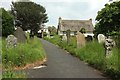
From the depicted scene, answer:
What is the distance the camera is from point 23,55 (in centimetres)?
1580

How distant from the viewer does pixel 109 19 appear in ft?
94.1

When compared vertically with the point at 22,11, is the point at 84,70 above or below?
below

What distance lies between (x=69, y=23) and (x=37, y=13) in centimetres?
2069

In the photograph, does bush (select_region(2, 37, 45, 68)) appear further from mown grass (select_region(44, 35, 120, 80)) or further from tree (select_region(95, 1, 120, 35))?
tree (select_region(95, 1, 120, 35))

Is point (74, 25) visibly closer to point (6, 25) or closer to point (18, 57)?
point (6, 25)

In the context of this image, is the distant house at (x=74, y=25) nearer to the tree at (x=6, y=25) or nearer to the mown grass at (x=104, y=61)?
the tree at (x=6, y=25)

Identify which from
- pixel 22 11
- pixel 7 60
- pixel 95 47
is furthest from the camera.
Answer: pixel 22 11

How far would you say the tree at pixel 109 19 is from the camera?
27.8 m

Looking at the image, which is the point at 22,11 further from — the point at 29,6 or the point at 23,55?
the point at 23,55

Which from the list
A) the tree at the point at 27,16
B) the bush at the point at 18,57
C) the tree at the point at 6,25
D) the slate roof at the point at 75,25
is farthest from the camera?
the slate roof at the point at 75,25

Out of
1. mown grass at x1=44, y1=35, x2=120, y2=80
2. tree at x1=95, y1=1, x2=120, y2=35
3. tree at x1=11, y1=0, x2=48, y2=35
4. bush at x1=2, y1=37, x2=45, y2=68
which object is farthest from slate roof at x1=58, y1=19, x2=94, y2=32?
bush at x1=2, y1=37, x2=45, y2=68

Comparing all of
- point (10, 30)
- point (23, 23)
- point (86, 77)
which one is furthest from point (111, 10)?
point (23, 23)

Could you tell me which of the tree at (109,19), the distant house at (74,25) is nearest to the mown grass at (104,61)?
the tree at (109,19)

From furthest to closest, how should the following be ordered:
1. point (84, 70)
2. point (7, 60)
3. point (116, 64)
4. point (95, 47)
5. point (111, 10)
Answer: point (111, 10) < point (95, 47) < point (7, 60) < point (84, 70) < point (116, 64)
